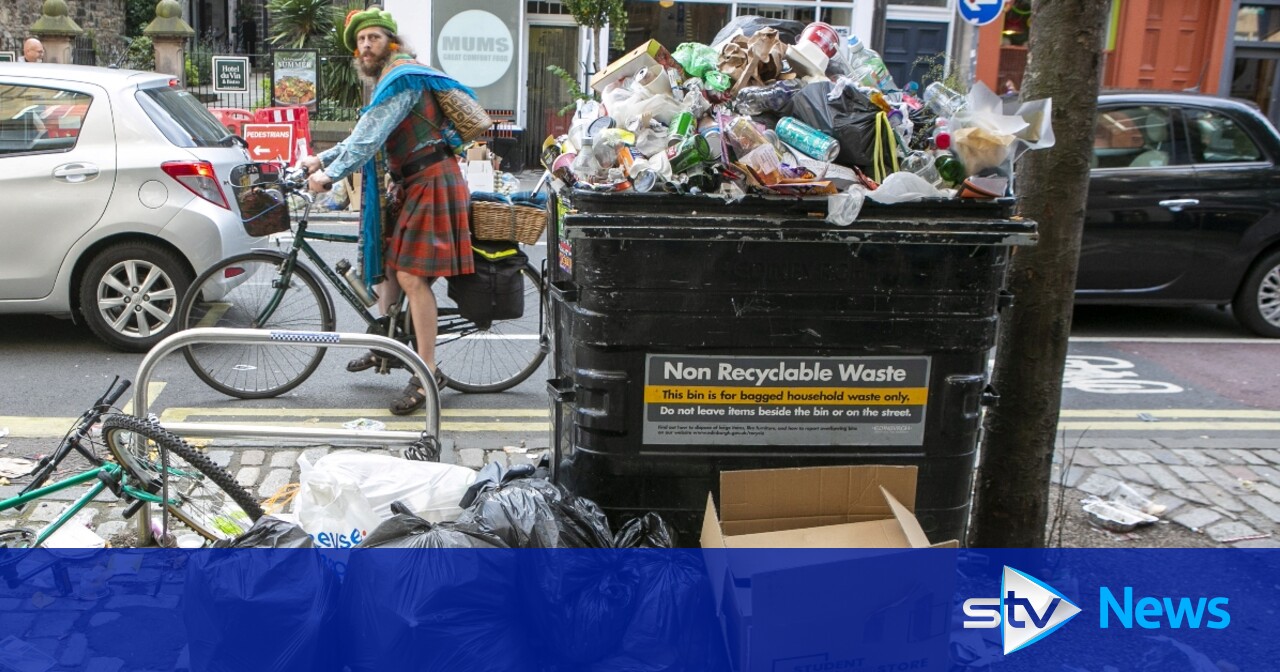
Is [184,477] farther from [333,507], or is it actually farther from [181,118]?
[181,118]

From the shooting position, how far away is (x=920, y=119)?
3471mm

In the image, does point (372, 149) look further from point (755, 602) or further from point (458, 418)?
point (755, 602)

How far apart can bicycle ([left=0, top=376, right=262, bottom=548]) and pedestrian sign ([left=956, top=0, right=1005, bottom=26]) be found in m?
8.16

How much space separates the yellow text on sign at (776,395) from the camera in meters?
3.10

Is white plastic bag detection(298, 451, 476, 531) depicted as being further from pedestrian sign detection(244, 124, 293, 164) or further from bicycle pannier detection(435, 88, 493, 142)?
pedestrian sign detection(244, 124, 293, 164)

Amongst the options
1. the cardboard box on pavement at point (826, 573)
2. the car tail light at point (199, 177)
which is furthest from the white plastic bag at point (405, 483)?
the car tail light at point (199, 177)

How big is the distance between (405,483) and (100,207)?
4.26 meters

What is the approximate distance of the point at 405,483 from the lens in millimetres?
3350

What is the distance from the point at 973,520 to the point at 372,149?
3.01 meters

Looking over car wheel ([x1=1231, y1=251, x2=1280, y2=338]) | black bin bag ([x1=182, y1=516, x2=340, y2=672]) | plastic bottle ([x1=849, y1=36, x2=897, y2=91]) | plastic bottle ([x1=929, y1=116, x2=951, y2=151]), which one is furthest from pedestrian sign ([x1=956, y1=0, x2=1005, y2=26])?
black bin bag ([x1=182, y1=516, x2=340, y2=672])

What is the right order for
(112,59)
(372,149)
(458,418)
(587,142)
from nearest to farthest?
(587,142) < (372,149) < (458,418) < (112,59)

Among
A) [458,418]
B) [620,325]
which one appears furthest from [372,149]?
[620,325]

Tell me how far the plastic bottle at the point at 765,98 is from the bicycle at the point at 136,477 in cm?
188

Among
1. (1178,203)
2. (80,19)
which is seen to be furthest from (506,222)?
(80,19)
